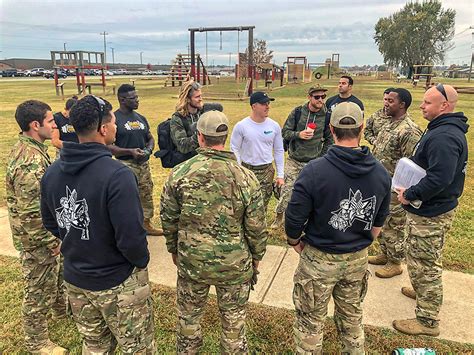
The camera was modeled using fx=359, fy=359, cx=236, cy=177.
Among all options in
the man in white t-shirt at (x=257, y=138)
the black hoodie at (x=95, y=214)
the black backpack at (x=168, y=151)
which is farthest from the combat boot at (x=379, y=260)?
the black hoodie at (x=95, y=214)

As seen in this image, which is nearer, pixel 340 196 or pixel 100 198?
pixel 100 198

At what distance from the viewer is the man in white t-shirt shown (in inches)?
178

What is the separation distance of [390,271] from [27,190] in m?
3.88

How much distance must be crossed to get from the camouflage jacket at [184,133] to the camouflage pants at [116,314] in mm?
2028

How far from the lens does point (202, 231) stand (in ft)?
7.98

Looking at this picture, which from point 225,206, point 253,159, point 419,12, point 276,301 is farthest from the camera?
point 419,12

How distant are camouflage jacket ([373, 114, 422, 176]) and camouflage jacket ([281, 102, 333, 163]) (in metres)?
0.86

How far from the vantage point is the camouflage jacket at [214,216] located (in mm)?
2352

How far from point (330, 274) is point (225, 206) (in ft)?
2.98

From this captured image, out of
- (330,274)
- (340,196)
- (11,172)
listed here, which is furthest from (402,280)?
(11,172)

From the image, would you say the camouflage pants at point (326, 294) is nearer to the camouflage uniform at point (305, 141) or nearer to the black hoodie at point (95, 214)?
the black hoodie at point (95, 214)

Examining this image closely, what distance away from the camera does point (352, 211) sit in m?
2.47

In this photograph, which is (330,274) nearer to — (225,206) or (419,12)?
(225,206)

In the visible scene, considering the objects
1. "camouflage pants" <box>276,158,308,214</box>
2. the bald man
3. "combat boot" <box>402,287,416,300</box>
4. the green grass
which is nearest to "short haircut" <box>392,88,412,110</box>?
the bald man
